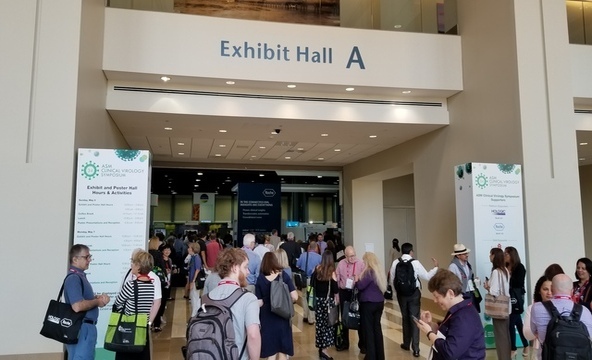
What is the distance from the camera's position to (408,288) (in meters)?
6.25

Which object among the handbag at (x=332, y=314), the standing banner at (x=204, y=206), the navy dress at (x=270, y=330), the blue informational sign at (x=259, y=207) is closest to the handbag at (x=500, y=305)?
the handbag at (x=332, y=314)

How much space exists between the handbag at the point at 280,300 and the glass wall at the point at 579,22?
793cm

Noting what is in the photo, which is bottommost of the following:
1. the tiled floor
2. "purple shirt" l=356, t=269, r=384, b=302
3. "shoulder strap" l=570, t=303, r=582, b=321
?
the tiled floor

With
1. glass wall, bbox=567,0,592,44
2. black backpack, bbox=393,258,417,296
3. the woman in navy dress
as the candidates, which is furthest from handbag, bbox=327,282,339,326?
glass wall, bbox=567,0,592,44

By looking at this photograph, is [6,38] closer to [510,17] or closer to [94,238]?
[94,238]

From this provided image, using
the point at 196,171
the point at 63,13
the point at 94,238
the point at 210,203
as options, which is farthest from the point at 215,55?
the point at 210,203

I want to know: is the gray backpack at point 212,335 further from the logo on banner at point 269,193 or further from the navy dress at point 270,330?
the logo on banner at point 269,193

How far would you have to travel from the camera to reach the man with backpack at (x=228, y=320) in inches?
93.4

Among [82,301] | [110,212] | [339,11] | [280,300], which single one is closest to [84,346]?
[82,301]

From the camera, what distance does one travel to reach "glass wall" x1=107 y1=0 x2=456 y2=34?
25.8 feet

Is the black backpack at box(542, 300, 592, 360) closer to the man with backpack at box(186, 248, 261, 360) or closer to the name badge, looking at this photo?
the man with backpack at box(186, 248, 261, 360)

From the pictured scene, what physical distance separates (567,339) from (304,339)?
4.81m

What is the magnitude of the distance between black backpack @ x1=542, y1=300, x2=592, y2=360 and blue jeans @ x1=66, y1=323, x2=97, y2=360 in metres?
3.27

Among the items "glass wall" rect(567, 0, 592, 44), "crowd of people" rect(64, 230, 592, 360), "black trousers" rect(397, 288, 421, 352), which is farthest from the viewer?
"glass wall" rect(567, 0, 592, 44)
